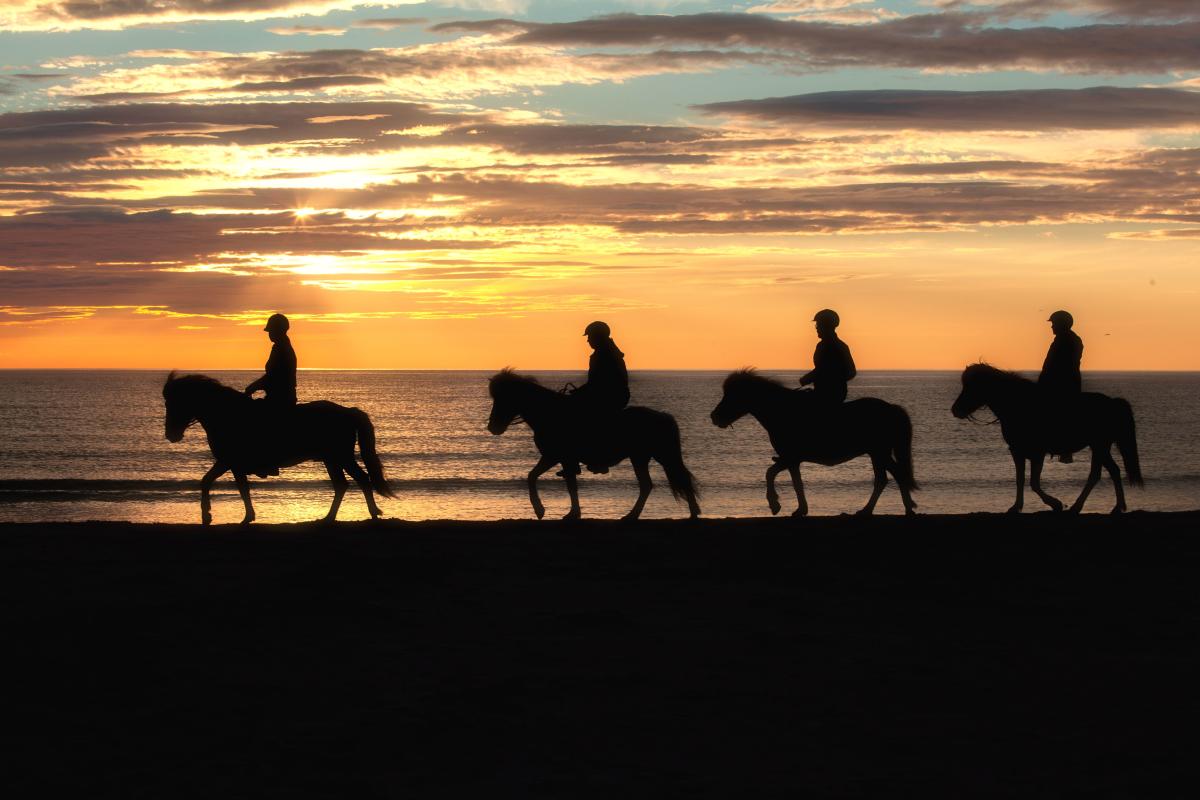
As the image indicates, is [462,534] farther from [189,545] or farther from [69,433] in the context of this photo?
[69,433]

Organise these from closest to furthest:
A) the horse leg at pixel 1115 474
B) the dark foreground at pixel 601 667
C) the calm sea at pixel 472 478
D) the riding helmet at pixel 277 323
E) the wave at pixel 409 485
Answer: the dark foreground at pixel 601 667 < the riding helmet at pixel 277 323 < the horse leg at pixel 1115 474 < the calm sea at pixel 472 478 < the wave at pixel 409 485

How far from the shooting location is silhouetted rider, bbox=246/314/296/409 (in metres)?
14.5

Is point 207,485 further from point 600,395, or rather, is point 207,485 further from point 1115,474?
point 1115,474

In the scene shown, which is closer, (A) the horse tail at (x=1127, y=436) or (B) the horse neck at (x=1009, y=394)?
(B) the horse neck at (x=1009, y=394)

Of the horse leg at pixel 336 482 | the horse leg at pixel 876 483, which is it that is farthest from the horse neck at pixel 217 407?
the horse leg at pixel 876 483

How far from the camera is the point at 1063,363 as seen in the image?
590 inches

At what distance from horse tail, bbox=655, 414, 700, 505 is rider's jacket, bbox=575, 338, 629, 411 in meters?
0.67

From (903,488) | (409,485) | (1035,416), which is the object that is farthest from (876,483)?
(409,485)

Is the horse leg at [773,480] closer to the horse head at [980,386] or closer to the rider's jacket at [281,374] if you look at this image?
the horse head at [980,386]

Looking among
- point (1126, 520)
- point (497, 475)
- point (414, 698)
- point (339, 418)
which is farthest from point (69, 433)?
point (414, 698)

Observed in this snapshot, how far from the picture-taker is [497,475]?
4147 cm

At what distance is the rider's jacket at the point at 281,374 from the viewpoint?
14.6m

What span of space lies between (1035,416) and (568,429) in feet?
17.3

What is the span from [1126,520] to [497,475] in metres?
28.0
